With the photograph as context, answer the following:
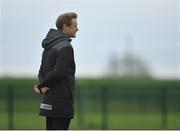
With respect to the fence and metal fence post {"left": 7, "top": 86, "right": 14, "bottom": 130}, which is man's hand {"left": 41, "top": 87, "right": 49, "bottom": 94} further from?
metal fence post {"left": 7, "top": 86, "right": 14, "bottom": 130}

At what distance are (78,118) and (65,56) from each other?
548 inches

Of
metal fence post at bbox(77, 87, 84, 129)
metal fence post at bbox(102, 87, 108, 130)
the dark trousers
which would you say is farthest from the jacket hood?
metal fence post at bbox(77, 87, 84, 129)

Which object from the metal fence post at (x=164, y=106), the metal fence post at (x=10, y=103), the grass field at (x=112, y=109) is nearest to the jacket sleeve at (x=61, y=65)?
the grass field at (x=112, y=109)

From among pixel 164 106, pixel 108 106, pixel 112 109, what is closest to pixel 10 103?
pixel 108 106

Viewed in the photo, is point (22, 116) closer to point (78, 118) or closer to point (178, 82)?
point (78, 118)

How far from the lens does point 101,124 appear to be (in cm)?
→ 1983

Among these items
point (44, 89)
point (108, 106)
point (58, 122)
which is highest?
point (44, 89)

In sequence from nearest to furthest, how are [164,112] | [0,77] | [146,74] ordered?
[164,112] < [0,77] < [146,74]

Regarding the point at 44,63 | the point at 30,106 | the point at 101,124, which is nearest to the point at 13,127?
the point at 101,124

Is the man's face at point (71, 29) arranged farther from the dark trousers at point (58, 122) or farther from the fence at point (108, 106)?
the fence at point (108, 106)

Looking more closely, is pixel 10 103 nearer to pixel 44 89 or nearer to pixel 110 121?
pixel 110 121

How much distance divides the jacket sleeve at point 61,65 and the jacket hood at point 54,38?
182mm

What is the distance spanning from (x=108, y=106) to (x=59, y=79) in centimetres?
1485

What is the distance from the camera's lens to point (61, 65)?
7359 mm
